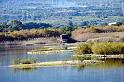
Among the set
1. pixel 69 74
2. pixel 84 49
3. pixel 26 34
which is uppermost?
pixel 84 49

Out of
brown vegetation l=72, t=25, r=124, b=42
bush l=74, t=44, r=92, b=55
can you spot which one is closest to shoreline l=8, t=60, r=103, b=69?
bush l=74, t=44, r=92, b=55

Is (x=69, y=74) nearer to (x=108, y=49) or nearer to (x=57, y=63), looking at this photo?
(x=57, y=63)

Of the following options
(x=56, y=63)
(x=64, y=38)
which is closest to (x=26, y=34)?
(x=64, y=38)

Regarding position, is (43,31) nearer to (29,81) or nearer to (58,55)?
(58,55)

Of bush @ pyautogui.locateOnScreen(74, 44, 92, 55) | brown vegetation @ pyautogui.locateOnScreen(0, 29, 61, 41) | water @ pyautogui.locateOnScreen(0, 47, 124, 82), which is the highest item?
bush @ pyautogui.locateOnScreen(74, 44, 92, 55)

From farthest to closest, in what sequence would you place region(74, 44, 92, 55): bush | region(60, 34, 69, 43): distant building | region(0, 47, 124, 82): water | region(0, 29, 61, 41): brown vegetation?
region(0, 29, 61, 41): brown vegetation → region(60, 34, 69, 43): distant building → region(74, 44, 92, 55): bush → region(0, 47, 124, 82): water

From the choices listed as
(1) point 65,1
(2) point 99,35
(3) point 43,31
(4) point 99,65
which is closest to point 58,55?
(4) point 99,65

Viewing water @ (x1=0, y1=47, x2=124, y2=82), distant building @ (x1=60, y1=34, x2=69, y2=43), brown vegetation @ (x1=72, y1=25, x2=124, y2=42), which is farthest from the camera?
brown vegetation @ (x1=72, y1=25, x2=124, y2=42)

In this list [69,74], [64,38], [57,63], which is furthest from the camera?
[64,38]

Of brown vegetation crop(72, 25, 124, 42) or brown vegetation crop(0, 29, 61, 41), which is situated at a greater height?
brown vegetation crop(72, 25, 124, 42)

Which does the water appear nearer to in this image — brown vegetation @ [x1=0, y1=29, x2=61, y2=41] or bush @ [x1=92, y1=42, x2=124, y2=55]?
bush @ [x1=92, y1=42, x2=124, y2=55]

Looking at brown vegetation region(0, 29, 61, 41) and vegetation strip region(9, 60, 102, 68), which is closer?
vegetation strip region(9, 60, 102, 68)

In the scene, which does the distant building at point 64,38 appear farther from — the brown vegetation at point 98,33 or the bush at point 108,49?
the bush at point 108,49

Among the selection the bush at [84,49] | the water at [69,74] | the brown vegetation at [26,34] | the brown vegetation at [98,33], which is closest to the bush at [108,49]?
the bush at [84,49]
